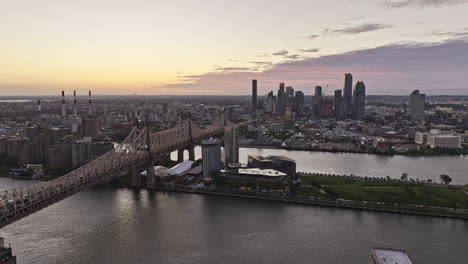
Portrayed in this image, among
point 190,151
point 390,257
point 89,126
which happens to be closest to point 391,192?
point 390,257

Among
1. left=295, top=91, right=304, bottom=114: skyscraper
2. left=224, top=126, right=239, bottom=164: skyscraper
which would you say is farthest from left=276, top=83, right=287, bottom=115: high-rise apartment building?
left=224, top=126, right=239, bottom=164: skyscraper

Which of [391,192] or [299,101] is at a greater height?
[299,101]

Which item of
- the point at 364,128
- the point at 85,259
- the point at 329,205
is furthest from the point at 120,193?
the point at 364,128

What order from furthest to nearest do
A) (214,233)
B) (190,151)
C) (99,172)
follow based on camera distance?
(190,151), (99,172), (214,233)

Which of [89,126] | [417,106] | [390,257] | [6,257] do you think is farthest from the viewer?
[417,106]

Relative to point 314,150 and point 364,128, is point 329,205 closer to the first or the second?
point 314,150

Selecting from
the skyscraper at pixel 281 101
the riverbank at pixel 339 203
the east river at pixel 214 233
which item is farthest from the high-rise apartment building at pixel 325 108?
the east river at pixel 214 233

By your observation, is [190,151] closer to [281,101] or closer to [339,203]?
[339,203]
